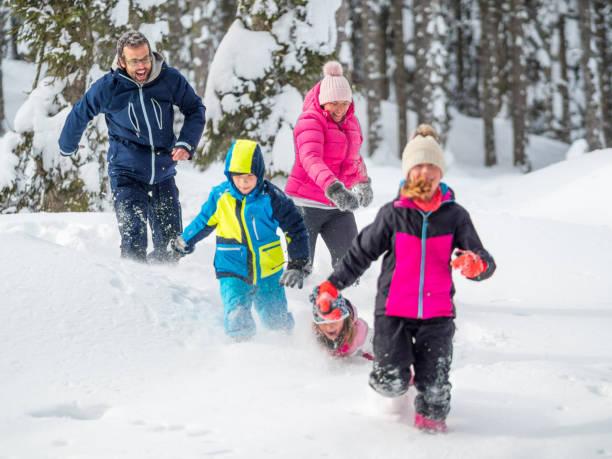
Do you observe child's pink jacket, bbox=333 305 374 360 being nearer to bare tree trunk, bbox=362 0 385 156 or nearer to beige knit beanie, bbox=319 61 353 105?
beige knit beanie, bbox=319 61 353 105

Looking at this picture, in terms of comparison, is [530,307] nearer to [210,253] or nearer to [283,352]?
[283,352]

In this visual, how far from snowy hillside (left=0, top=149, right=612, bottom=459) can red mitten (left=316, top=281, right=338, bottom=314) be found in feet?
1.85

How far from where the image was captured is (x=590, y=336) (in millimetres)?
5461

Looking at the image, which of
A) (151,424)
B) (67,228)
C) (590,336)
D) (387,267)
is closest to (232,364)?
(151,424)

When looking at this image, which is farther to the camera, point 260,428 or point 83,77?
point 83,77

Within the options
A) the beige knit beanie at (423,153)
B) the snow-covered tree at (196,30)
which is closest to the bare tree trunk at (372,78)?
the snow-covered tree at (196,30)

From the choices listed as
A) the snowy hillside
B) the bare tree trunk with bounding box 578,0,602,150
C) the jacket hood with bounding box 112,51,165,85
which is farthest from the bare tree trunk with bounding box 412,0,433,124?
the jacket hood with bounding box 112,51,165,85

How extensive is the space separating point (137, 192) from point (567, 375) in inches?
151

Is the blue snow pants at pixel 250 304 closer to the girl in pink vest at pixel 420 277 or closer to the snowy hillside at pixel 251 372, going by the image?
the snowy hillside at pixel 251 372

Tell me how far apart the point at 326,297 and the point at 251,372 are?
1129mm

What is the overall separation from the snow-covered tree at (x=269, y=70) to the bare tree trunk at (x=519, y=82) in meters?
12.9

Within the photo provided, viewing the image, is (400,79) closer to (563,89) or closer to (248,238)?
(563,89)

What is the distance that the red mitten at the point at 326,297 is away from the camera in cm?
367

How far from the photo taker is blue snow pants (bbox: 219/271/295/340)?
5.14m
